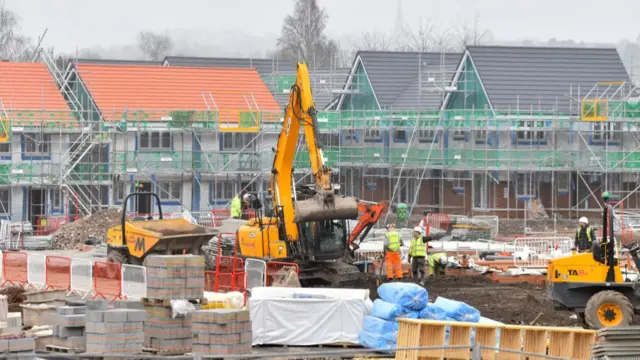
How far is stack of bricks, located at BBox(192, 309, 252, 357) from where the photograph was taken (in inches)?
769

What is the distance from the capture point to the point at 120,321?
19.8 m

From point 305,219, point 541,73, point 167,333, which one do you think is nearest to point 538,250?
point 305,219

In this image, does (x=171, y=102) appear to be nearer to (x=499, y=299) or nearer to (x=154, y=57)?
(x=499, y=299)

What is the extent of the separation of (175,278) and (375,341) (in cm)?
355

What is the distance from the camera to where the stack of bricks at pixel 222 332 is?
19.5m

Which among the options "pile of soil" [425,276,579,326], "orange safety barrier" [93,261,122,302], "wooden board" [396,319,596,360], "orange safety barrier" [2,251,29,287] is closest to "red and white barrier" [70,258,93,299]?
"orange safety barrier" [93,261,122,302]

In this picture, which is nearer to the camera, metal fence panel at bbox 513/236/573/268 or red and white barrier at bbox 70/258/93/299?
red and white barrier at bbox 70/258/93/299

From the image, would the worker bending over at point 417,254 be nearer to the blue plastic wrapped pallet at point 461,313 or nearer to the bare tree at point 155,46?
the blue plastic wrapped pallet at point 461,313

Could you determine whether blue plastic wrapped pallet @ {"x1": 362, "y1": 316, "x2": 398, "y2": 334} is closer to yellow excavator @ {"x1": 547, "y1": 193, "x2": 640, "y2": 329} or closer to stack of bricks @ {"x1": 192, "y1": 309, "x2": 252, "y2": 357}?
stack of bricks @ {"x1": 192, "y1": 309, "x2": 252, "y2": 357}

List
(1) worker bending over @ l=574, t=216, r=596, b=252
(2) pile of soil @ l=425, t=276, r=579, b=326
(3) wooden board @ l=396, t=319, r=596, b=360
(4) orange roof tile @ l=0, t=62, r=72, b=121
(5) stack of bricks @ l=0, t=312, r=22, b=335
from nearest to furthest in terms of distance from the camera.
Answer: (3) wooden board @ l=396, t=319, r=596, b=360, (5) stack of bricks @ l=0, t=312, r=22, b=335, (2) pile of soil @ l=425, t=276, r=579, b=326, (1) worker bending over @ l=574, t=216, r=596, b=252, (4) orange roof tile @ l=0, t=62, r=72, b=121

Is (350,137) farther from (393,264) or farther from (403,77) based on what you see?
(393,264)


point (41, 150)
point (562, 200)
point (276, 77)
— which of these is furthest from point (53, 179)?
point (562, 200)

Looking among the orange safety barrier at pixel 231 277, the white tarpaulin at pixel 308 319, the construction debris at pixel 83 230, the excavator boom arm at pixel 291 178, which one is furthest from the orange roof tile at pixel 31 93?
the white tarpaulin at pixel 308 319

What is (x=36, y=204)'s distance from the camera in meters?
51.0
